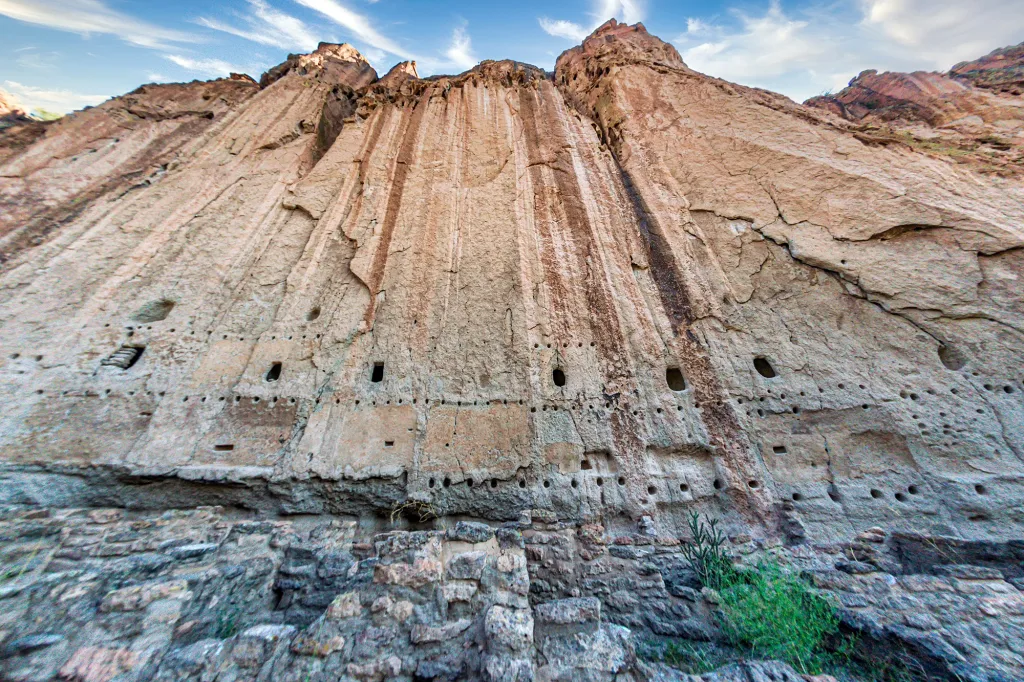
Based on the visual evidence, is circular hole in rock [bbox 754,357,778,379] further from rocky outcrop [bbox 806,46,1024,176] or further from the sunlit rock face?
rocky outcrop [bbox 806,46,1024,176]

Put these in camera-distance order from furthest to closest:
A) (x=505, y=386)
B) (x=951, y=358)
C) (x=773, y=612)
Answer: (x=505, y=386), (x=951, y=358), (x=773, y=612)

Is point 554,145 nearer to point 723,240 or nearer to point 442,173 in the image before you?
point 442,173

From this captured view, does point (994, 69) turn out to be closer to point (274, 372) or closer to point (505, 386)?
point (505, 386)

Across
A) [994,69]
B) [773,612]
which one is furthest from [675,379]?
[994,69]

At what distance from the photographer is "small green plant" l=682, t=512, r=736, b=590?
13.2 ft

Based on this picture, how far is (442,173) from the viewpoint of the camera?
8.88 meters

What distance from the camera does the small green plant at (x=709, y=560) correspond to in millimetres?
4023

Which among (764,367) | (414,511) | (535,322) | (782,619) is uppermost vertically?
(535,322)

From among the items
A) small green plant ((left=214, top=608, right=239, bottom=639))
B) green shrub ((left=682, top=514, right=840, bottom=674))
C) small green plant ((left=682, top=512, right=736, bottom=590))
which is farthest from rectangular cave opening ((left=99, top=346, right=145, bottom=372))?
green shrub ((left=682, top=514, right=840, bottom=674))

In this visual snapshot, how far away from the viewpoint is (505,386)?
612 centimetres

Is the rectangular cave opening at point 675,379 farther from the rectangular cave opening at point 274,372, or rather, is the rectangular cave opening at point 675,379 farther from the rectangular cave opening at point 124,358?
the rectangular cave opening at point 124,358

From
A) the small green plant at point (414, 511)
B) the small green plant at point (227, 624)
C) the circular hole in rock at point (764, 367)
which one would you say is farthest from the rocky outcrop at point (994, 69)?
the small green plant at point (227, 624)

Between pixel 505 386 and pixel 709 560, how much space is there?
3.47 m

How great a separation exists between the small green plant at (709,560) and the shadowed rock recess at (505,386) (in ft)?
0.79
